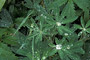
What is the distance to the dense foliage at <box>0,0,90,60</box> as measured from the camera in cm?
178

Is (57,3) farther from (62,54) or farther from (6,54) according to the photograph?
(6,54)

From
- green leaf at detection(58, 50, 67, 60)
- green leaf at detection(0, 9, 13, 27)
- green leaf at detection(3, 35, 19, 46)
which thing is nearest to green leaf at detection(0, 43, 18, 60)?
green leaf at detection(3, 35, 19, 46)

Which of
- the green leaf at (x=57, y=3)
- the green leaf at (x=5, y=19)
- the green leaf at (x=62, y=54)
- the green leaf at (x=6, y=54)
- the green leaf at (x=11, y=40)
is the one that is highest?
the green leaf at (x=57, y=3)

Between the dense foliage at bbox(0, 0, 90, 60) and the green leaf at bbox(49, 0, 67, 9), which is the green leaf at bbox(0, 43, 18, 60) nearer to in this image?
the dense foliage at bbox(0, 0, 90, 60)

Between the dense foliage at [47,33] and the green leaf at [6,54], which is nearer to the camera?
the dense foliage at [47,33]

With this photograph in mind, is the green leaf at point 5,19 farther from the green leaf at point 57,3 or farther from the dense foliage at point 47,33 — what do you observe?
the green leaf at point 57,3

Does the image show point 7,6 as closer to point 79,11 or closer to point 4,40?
point 4,40

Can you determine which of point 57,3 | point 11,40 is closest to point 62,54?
point 57,3

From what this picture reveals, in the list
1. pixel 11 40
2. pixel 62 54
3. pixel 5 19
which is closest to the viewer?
pixel 62 54

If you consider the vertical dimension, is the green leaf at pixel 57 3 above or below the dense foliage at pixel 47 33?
above

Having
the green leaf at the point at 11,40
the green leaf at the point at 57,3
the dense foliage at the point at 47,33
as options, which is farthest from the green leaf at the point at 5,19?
the green leaf at the point at 57,3

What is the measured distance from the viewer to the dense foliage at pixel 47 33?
1.78 meters

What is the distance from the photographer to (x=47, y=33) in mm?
1790

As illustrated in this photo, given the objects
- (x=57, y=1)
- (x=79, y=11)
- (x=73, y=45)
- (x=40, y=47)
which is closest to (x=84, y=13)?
(x=79, y=11)
